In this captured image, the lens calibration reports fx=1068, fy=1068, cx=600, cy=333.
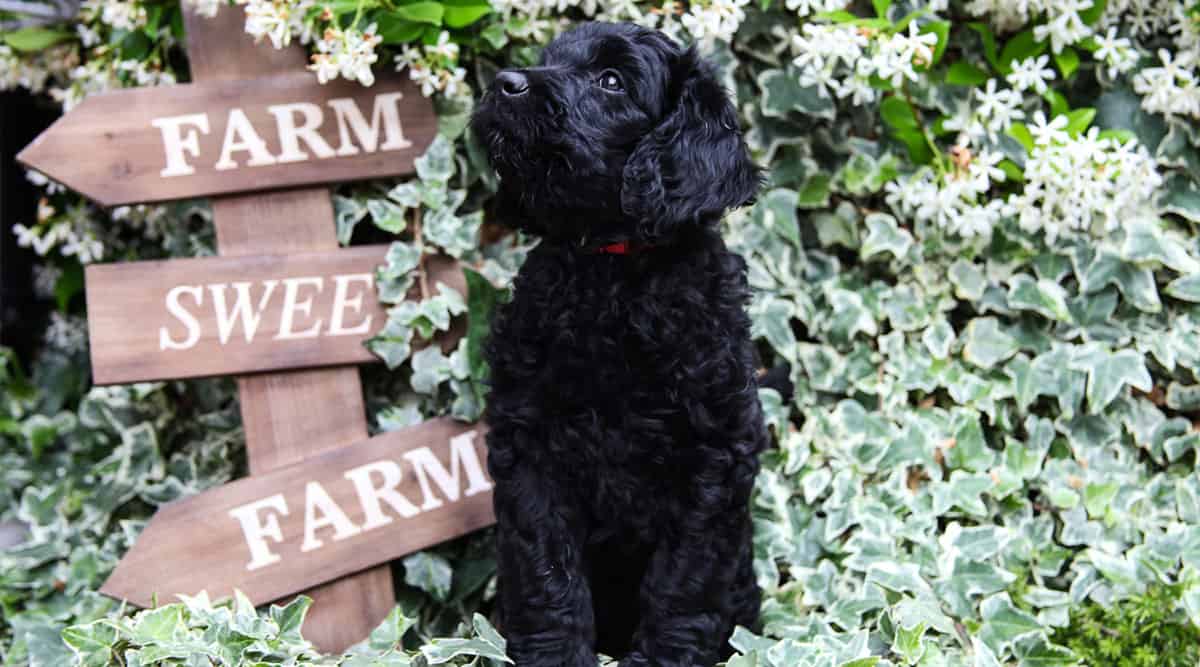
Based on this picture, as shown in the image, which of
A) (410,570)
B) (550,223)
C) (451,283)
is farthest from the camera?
(451,283)

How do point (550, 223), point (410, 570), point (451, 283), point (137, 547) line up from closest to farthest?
point (550, 223)
point (137, 547)
point (410, 570)
point (451, 283)

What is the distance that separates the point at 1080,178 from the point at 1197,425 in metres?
0.74

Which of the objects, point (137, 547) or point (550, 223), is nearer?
point (550, 223)

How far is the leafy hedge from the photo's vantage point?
2211 millimetres

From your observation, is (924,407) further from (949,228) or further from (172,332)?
(172,332)

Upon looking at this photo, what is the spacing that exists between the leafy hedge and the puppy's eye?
22.4 inches

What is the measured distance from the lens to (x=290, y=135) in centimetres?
231

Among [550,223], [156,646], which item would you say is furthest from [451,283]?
[156,646]

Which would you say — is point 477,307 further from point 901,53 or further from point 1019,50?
point 1019,50

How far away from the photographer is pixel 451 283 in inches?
95.3

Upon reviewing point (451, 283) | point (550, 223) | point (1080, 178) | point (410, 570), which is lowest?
point (410, 570)

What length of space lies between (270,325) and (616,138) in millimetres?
975

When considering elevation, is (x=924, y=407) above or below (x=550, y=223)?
below

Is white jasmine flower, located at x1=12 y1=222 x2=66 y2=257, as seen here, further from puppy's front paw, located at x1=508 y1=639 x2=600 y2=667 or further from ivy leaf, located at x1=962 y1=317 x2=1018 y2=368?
ivy leaf, located at x1=962 y1=317 x2=1018 y2=368
